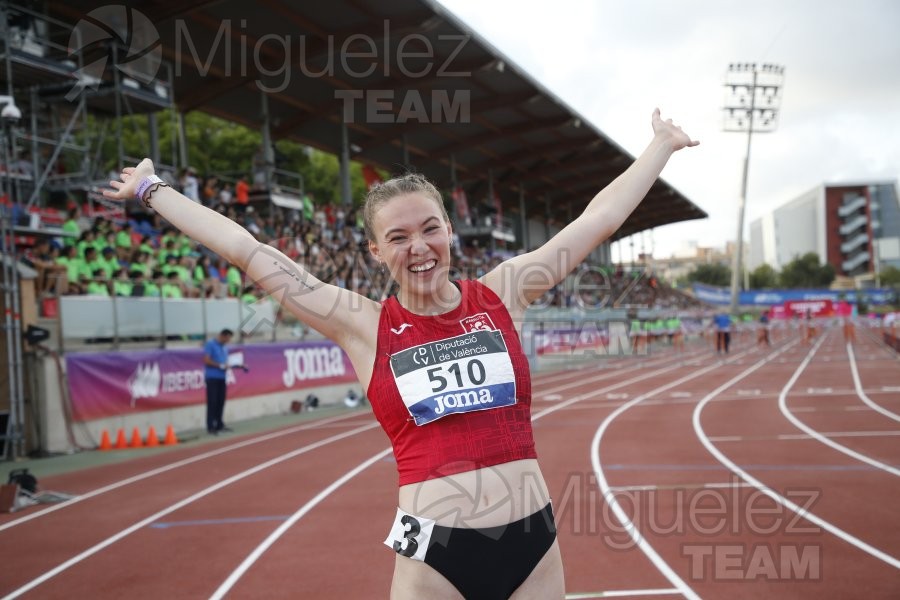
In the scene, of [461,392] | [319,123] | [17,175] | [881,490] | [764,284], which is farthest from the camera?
[764,284]

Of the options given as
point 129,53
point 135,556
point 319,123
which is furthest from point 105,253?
point 319,123

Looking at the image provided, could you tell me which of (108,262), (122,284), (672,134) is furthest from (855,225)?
(672,134)

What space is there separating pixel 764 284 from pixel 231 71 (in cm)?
8178

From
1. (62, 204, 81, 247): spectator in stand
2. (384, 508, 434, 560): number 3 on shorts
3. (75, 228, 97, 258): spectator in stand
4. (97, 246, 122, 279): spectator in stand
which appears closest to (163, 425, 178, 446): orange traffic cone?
(97, 246, 122, 279): spectator in stand

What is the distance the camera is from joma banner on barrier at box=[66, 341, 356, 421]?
1096 centimetres

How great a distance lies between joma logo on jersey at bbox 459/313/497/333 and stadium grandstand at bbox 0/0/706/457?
9315 millimetres

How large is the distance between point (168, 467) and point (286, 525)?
152 inches

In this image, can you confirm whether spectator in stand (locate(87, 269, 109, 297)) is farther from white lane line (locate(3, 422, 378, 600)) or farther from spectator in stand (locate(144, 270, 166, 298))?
white lane line (locate(3, 422, 378, 600))

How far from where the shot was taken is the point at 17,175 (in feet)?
35.6

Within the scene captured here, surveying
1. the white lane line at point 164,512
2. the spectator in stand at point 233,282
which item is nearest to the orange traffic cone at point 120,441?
the white lane line at point 164,512

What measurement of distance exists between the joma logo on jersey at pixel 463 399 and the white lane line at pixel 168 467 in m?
6.53

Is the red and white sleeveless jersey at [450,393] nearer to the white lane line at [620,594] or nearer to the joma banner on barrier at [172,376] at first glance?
the white lane line at [620,594]

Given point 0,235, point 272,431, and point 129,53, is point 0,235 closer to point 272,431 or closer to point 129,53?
point 272,431

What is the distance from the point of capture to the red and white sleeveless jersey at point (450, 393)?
5.84 feet
